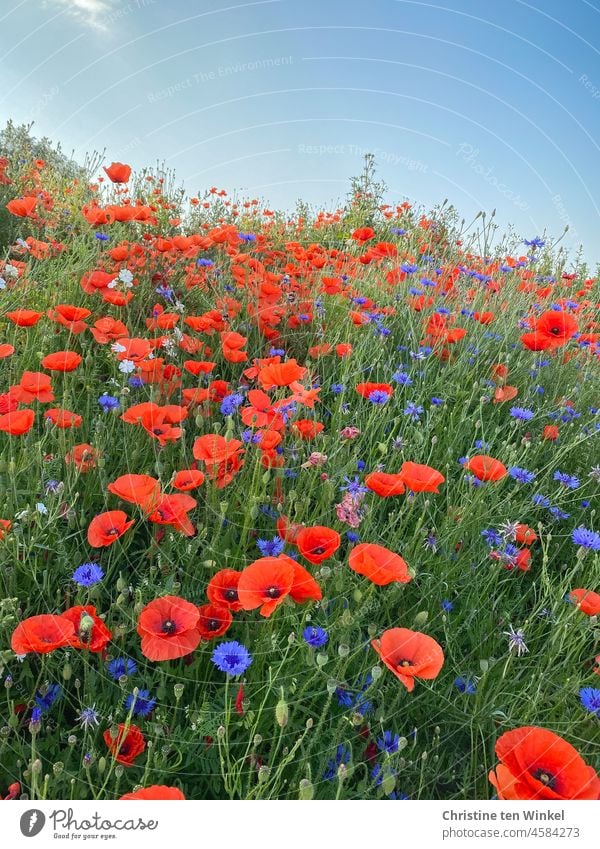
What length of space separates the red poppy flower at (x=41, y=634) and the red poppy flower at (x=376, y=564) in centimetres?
64

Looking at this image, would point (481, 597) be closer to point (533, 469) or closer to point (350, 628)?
point (350, 628)

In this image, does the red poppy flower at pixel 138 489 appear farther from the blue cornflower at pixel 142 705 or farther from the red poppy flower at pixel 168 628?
the blue cornflower at pixel 142 705

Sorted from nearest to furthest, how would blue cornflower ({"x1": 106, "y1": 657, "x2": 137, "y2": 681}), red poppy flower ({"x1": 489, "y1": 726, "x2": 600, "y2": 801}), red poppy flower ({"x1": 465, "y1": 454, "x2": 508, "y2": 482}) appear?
red poppy flower ({"x1": 489, "y1": 726, "x2": 600, "y2": 801})
blue cornflower ({"x1": 106, "y1": 657, "x2": 137, "y2": 681})
red poppy flower ({"x1": 465, "y1": 454, "x2": 508, "y2": 482})

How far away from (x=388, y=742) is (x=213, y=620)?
50 cm

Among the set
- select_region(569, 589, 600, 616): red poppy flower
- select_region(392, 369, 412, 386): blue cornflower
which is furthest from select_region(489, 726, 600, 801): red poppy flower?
select_region(392, 369, 412, 386): blue cornflower

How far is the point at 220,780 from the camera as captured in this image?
1.33 metres

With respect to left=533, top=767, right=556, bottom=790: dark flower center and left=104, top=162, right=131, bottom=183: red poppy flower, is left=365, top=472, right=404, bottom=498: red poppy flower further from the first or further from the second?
left=104, top=162, right=131, bottom=183: red poppy flower

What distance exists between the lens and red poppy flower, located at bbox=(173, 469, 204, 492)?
1.67 metres

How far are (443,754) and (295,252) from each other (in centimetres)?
309

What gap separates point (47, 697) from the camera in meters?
1.45

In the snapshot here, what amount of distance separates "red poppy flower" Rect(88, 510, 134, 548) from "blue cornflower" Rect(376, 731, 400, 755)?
0.80 m

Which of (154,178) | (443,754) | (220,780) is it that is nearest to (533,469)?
(443,754)

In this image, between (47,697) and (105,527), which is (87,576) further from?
(47,697)

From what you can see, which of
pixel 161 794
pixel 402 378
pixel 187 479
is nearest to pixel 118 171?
pixel 402 378
